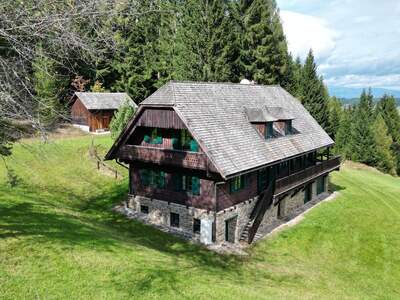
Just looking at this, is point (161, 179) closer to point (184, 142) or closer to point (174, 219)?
point (174, 219)

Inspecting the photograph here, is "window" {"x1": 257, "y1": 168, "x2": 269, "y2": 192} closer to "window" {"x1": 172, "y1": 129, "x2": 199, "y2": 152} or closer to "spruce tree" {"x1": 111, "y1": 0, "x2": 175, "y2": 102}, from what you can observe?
"window" {"x1": 172, "y1": 129, "x2": 199, "y2": 152}

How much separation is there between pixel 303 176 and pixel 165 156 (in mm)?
Result: 11466

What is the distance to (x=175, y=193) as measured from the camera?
956 inches

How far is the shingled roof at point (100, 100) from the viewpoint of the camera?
2039 inches

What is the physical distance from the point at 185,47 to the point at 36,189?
95.0 ft

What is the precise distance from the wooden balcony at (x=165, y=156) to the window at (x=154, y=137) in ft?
2.86

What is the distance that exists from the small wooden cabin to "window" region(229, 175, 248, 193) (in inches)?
1197

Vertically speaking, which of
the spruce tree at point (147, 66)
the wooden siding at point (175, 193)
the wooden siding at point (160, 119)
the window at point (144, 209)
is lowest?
the window at point (144, 209)

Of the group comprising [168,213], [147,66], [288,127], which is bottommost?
[168,213]

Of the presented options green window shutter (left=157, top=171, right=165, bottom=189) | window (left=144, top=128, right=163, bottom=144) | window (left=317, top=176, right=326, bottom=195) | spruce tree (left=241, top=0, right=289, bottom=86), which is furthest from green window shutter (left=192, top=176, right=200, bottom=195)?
spruce tree (left=241, top=0, right=289, bottom=86)

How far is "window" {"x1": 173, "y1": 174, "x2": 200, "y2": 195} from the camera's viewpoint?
23.1 m

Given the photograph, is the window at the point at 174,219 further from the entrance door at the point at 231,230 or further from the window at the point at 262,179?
the window at the point at 262,179

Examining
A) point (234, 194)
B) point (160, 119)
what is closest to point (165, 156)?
point (160, 119)

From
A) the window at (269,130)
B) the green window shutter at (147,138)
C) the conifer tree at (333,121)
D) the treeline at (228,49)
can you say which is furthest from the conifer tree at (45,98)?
the conifer tree at (333,121)
